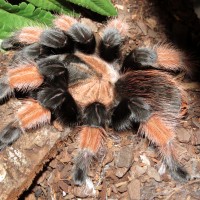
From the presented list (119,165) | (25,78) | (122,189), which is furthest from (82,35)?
(122,189)

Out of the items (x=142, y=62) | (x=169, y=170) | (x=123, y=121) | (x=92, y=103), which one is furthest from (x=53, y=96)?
(x=169, y=170)

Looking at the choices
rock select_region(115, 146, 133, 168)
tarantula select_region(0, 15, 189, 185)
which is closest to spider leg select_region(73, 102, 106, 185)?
tarantula select_region(0, 15, 189, 185)

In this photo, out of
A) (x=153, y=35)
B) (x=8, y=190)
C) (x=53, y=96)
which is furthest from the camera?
(x=153, y=35)

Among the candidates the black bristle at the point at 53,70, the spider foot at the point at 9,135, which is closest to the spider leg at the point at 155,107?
the black bristle at the point at 53,70

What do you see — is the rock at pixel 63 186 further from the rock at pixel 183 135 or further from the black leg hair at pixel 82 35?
the black leg hair at pixel 82 35

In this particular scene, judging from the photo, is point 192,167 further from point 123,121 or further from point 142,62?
point 142,62

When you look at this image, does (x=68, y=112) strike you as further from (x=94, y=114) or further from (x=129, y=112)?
(x=129, y=112)
